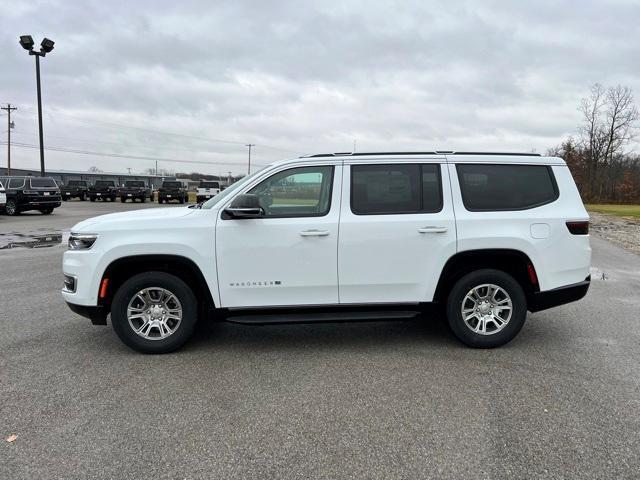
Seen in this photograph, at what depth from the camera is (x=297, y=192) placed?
4.96 metres

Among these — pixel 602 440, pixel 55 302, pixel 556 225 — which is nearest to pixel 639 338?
pixel 556 225

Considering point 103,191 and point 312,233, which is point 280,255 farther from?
point 103,191

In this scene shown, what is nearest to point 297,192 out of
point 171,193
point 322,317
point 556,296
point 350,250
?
point 350,250

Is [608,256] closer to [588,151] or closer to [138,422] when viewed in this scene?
[138,422]

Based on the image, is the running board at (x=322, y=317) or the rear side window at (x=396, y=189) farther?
the rear side window at (x=396, y=189)

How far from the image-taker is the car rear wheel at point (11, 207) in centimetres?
2317

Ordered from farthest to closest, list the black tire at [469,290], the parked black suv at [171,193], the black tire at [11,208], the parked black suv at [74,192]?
the parked black suv at [74,192]
the parked black suv at [171,193]
the black tire at [11,208]
the black tire at [469,290]

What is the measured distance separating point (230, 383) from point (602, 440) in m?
2.75

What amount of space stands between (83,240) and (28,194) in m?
21.8

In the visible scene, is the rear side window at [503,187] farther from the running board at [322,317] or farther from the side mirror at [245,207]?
the side mirror at [245,207]

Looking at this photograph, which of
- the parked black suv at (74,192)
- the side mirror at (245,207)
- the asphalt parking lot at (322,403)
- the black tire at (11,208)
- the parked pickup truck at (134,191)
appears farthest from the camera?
the parked black suv at (74,192)

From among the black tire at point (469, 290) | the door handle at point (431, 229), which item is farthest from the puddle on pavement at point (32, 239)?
the black tire at point (469, 290)

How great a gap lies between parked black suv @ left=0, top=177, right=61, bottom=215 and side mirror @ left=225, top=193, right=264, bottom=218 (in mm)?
22503

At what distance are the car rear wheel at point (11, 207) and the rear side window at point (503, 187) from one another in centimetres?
2385
